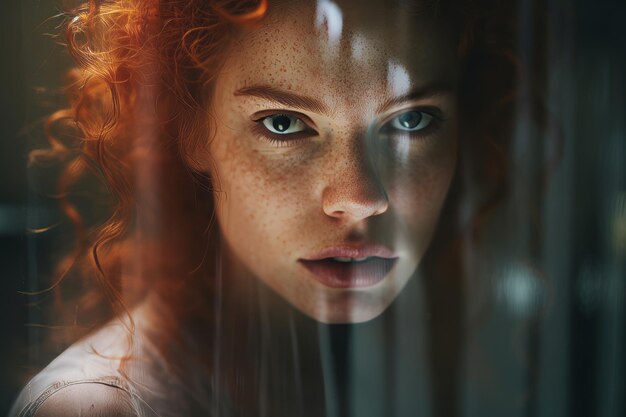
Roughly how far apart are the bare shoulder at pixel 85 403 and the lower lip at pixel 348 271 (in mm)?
373

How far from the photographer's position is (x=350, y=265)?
109 cm

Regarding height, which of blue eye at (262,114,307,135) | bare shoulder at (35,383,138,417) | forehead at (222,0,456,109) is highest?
forehead at (222,0,456,109)

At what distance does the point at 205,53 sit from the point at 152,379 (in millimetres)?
544

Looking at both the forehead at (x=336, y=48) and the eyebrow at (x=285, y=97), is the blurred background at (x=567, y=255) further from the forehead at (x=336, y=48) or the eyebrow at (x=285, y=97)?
the eyebrow at (x=285, y=97)

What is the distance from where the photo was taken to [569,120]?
3.73 feet

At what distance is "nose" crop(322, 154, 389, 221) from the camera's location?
1.05 metres

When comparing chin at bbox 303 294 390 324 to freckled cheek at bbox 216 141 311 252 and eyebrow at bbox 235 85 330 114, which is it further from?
eyebrow at bbox 235 85 330 114

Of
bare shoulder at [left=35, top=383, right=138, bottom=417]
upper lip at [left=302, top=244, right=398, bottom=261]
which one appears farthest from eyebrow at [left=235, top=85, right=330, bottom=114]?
bare shoulder at [left=35, top=383, right=138, bottom=417]

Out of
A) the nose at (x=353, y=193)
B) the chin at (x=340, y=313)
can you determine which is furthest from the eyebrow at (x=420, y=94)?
the chin at (x=340, y=313)

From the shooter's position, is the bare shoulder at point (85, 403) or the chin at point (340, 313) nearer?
the bare shoulder at point (85, 403)

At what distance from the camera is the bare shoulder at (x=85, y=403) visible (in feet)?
3.22

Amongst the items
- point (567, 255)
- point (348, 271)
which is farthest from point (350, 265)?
point (567, 255)

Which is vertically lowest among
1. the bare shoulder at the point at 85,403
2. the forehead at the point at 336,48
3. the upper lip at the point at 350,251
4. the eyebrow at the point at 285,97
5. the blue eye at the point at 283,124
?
the bare shoulder at the point at 85,403

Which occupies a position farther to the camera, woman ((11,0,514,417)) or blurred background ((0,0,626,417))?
blurred background ((0,0,626,417))
